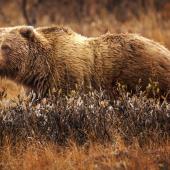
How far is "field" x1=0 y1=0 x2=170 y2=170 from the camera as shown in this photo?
6.30 m

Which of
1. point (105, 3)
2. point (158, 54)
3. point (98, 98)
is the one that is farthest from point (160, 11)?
point (98, 98)

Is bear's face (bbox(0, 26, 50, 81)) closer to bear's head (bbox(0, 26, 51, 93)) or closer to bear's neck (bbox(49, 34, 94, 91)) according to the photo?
bear's head (bbox(0, 26, 51, 93))

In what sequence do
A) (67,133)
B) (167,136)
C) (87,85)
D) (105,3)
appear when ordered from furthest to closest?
(105,3) → (87,85) → (67,133) → (167,136)

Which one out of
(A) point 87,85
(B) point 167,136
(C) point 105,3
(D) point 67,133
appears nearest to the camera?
(B) point 167,136

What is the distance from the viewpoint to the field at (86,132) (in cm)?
630

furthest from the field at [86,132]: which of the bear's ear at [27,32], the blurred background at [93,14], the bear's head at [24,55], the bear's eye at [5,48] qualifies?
the blurred background at [93,14]

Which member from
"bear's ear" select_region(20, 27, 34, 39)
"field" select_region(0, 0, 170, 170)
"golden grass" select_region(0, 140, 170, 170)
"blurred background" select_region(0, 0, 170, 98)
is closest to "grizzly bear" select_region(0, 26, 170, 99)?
"bear's ear" select_region(20, 27, 34, 39)

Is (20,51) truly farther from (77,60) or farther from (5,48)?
(77,60)

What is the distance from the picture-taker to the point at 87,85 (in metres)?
8.13

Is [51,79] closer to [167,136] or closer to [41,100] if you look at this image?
[41,100]

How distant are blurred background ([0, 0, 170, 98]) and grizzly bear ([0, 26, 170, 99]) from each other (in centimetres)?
539

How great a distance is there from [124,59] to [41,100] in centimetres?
116

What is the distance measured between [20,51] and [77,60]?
0.71 metres

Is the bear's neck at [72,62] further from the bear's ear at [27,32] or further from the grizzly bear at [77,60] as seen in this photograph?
the bear's ear at [27,32]
